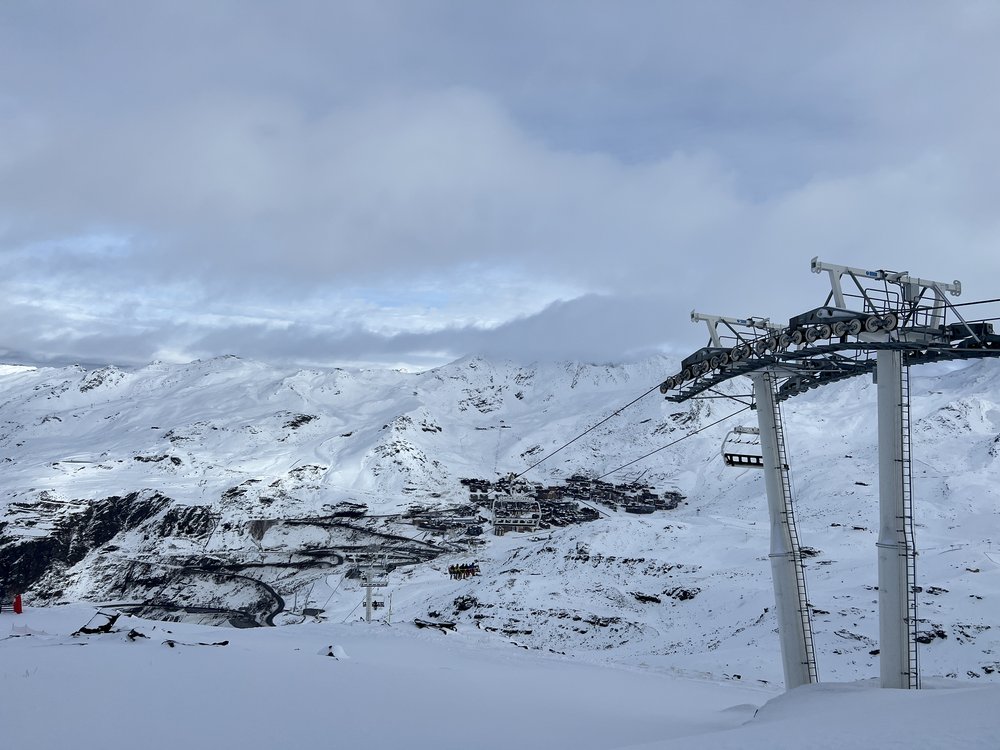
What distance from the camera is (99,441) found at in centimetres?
15588

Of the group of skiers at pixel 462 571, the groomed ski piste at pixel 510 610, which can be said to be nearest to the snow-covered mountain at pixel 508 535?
the groomed ski piste at pixel 510 610

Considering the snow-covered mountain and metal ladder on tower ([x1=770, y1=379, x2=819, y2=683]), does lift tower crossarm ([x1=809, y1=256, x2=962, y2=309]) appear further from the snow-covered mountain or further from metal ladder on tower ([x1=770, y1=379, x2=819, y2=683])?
the snow-covered mountain

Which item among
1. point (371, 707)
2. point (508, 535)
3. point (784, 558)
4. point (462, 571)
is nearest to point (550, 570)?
point (462, 571)

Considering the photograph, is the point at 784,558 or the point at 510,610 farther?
the point at 510,610

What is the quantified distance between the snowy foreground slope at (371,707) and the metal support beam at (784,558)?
2526 millimetres

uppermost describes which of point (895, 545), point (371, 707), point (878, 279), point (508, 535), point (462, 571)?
point (878, 279)

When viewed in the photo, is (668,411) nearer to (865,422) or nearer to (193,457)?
(865,422)

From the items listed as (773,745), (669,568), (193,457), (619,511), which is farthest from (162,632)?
(193,457)

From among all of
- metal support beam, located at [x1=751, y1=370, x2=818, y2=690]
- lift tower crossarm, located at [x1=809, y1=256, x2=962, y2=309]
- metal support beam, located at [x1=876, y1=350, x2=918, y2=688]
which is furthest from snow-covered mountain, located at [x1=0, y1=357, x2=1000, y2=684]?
lift tower crossarm, located at [x1=809, y1=256, x2=962, y2=309]

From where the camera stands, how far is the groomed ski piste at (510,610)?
10656mm

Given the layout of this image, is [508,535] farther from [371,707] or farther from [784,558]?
[371,707]

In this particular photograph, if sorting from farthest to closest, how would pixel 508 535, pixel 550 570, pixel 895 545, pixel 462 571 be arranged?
pixel 508 535 < pixel 462 571 < pixel 550 570 < pixel 895 545

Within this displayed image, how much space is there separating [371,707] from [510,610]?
33860 millimetres

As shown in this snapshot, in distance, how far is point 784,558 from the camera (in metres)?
18.7
